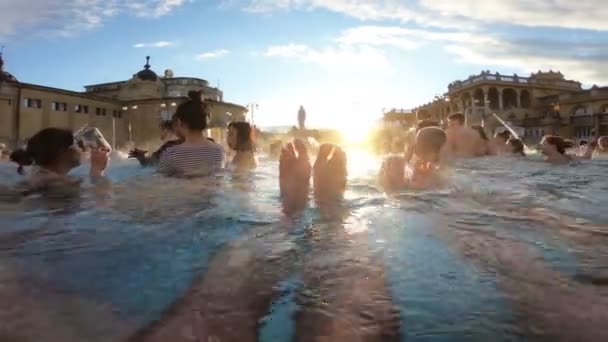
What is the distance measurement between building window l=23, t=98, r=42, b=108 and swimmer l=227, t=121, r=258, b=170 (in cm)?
2983

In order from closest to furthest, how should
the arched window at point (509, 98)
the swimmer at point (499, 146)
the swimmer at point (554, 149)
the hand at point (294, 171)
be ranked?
the hand at point (294, 171), the swimmer at point (554, 149), the swimmer at point (499, 146), the arched window at point (509, 98)

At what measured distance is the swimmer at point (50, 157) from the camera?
13.6ft

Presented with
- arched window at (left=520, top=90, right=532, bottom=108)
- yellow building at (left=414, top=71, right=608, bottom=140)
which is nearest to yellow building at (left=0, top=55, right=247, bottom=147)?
yellow building at (left=414, top=71, right=608, bottom=140)

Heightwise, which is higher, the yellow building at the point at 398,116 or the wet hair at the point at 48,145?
the yellow building at the point at 398,116

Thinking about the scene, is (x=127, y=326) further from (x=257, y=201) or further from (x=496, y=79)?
(x=496, y=79)

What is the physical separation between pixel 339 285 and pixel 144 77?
4593 cm

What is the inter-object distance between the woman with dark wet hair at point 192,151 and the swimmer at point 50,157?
3.43 ft

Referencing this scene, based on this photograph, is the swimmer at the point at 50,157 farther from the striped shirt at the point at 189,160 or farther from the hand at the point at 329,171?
the hand at the point at 329,171

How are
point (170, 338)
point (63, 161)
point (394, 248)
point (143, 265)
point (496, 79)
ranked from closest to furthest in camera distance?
1. point (170, 338)
2. point (143, 265)
3. point (394, 248)
4. point (63, 161)
5. point (496, 79)

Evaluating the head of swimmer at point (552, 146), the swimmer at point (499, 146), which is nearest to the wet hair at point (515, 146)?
the swimmer at point (499, 146)

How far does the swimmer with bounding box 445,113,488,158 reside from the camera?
9.95 metres

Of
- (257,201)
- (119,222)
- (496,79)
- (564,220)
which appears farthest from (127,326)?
(496,79)

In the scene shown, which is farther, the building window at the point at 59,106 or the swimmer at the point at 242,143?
the building window at the point at 59,106

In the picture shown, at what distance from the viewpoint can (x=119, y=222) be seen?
2.81 metres
